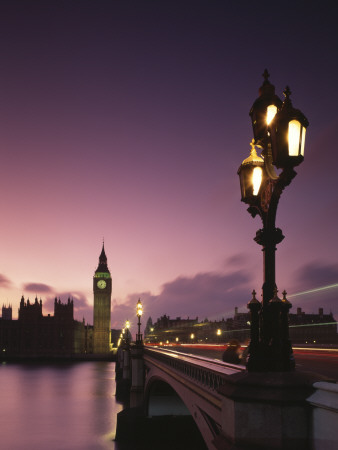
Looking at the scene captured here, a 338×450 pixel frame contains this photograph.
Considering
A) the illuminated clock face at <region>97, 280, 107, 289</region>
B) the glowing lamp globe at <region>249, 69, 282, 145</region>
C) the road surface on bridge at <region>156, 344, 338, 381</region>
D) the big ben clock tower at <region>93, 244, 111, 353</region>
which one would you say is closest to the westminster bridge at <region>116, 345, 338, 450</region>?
the road surface on bridge at <region>156, 344, 338, 381</region>

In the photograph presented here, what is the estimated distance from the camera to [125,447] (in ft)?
104

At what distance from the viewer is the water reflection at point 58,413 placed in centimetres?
3953

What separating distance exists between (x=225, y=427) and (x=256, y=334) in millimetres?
1163

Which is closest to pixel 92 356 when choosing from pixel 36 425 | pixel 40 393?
pixel 40 393

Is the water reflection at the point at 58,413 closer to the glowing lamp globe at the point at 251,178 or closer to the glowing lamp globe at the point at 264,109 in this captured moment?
the glowing lamp globe at the point at 251,178

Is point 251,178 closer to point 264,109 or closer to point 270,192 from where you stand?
point 270,192

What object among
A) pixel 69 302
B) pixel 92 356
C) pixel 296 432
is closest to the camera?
pixel 296 432

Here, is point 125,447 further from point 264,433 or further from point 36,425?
point 264,433

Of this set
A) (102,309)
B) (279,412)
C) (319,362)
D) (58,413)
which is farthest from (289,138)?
(102,309)

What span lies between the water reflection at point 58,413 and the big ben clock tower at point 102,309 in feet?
268

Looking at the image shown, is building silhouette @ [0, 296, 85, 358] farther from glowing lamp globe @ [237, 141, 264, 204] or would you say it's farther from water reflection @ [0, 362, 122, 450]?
glowing lamp globe @ [237, 141, 264, 204]

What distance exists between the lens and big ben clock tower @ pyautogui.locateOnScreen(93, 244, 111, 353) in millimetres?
170250

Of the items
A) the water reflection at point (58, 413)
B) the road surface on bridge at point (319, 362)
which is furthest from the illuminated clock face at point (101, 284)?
the road surface on bridge at point (319, 362)

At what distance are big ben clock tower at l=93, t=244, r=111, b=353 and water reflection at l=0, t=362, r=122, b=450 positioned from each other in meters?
81.6
